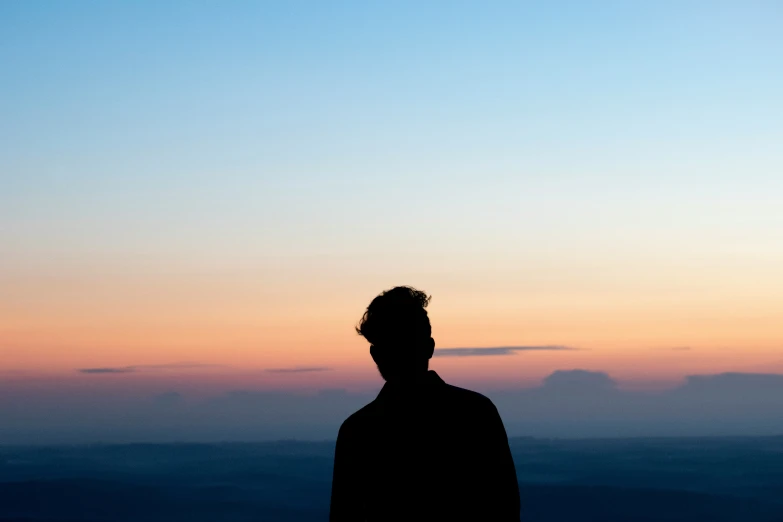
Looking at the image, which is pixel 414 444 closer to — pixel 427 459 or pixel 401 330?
pixel 427 459

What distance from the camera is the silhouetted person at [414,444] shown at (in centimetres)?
405

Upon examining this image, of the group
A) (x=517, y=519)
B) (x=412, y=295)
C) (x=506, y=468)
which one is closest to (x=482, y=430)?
(x=506, y=468)

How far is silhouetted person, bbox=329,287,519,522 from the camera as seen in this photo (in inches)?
159

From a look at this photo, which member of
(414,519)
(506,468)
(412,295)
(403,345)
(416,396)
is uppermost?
(412,295)

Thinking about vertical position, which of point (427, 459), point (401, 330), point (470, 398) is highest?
point (401, 330)

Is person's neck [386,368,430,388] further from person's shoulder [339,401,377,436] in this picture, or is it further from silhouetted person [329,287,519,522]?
person's shoulder [339,401,377,436]

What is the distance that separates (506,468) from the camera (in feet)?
13.3

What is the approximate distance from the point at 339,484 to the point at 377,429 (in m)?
0.40

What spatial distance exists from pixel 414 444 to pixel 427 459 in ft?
0.34

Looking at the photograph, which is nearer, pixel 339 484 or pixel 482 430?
pixel 482 430

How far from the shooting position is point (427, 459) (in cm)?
412

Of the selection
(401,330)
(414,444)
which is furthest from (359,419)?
(401,330)

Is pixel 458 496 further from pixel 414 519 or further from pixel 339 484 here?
pixel 339 484

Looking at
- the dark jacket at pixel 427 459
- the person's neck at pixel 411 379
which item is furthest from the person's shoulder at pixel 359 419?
the person's neck at pixel 411 379
